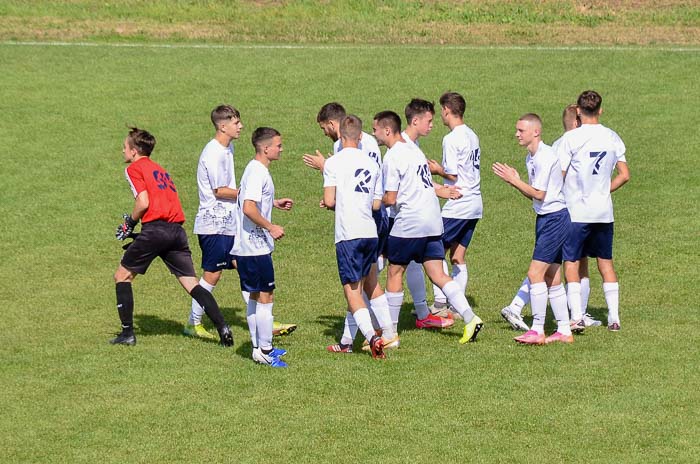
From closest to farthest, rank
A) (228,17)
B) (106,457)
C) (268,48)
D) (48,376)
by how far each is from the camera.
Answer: (106,457)
(48,376)
(268,48)
(228,17)

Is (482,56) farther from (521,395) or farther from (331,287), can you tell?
(521,395)

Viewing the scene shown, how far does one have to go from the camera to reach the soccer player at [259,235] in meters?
11.0

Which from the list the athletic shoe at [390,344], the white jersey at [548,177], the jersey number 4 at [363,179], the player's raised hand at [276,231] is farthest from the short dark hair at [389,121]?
the athletic shoe at [390,344]

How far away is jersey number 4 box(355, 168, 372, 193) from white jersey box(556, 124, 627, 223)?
2226 mm

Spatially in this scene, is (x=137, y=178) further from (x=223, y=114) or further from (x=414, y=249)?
(x=414, y=249)

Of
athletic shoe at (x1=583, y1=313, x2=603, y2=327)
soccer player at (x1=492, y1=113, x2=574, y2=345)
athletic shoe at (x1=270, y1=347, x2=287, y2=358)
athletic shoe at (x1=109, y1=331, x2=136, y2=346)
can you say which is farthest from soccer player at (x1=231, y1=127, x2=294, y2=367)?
Result: athletic shoe at (x1=583, y1=313, x2=603, y2=327)

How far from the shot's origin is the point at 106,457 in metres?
8.93

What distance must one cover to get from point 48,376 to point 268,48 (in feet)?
61.8

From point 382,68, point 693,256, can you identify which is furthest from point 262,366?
point 382,68

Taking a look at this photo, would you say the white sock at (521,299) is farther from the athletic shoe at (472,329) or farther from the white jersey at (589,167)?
the white jersey at (589,167)

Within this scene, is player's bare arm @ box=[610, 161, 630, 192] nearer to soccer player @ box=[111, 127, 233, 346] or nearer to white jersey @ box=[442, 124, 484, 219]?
white jersey @ box=[442, 124, 484, 219]

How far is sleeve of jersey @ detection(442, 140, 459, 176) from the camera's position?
508 inches

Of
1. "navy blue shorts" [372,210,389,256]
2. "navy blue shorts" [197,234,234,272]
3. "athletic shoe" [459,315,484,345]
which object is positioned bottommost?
"athletic shoe" [459,315,484,345]

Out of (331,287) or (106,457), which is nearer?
(106,457)
